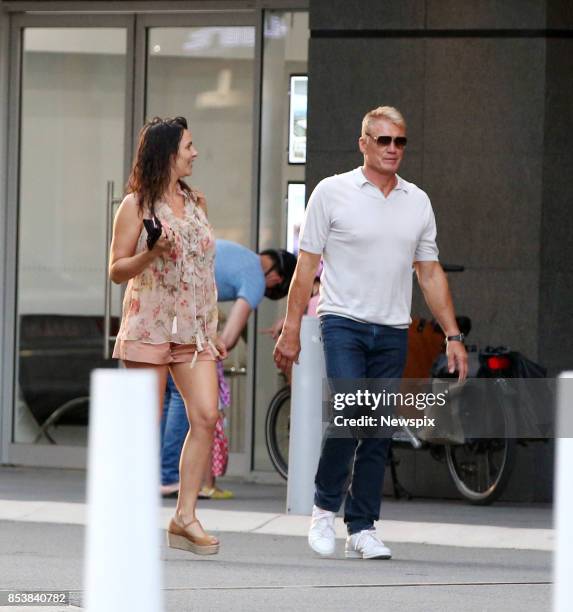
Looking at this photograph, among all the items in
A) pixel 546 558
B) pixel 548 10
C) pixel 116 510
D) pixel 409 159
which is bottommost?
pixel 546 558

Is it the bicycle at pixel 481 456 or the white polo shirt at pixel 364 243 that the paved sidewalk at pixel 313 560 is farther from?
the white polo shirt at pixel 364 243

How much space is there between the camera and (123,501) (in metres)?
2.99

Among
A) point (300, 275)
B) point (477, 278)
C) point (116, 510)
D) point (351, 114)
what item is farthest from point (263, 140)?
point (116, 510)

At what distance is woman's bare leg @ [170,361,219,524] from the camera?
22.3 feet

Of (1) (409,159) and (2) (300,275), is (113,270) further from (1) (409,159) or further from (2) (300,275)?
(1) (409,159)

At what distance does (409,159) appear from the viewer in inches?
385

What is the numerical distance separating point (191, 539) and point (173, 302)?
1.01 metres

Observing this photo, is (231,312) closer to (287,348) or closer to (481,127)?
(481,127)

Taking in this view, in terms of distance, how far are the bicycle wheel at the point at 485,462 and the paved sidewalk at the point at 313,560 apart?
113 millimetres

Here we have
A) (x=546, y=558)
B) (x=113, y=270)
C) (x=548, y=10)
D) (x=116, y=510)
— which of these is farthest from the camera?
(x=548, y=10)

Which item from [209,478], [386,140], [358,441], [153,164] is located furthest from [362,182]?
[209,478]

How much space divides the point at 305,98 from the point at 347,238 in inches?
158

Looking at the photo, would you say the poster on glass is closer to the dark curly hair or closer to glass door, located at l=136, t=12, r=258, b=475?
glass door, located at l=136, t=12, r=258, b=475

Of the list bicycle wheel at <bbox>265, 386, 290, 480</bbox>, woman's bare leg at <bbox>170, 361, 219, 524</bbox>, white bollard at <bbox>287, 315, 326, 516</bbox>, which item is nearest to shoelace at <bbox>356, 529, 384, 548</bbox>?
woman's bare leg at <bbox>170, 361, 219, 524</bbox>
